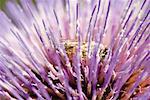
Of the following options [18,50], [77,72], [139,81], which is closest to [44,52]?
[18,50]

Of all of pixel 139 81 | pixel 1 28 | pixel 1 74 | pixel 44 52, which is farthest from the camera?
pixel 1 28

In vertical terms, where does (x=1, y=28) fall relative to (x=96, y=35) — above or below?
above

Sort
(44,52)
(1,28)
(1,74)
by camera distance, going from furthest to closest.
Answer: (1,28), (44,52), (1,74)

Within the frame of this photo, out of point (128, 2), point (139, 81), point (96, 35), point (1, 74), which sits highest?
point (128, 2)

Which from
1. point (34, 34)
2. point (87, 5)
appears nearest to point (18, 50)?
point (34, 34)

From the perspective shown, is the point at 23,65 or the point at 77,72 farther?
the point at 23,65

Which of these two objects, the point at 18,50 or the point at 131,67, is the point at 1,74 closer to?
the point at 18,50
